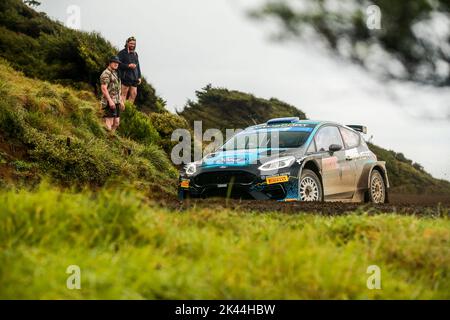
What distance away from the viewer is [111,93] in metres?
17.5

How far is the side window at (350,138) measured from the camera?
13.9 meters

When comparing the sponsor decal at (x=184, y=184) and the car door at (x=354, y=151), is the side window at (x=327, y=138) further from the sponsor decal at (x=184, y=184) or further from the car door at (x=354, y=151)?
the sponsor decal at (x=184, y=184)

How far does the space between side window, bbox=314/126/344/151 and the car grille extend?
6.00ft

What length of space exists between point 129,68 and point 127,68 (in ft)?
0.18

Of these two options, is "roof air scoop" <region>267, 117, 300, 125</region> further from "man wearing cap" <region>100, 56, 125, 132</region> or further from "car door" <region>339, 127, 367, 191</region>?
"man wearing cap" <region>100, 56, 125, 132</region>

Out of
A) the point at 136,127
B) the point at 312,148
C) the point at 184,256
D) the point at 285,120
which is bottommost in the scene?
the point at 184,256

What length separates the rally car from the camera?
1144 centimetres

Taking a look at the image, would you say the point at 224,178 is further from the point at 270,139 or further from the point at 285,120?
the point at 285,120

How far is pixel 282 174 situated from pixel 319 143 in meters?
1.68

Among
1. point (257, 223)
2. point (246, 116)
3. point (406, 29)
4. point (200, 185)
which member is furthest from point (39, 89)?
point (246, 116)

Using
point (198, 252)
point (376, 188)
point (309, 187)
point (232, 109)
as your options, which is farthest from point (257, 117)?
point (198, 252)

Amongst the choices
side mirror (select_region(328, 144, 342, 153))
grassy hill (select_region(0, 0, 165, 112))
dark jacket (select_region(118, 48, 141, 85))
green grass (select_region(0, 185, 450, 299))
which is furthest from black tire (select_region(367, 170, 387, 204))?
grassy hill (select_region(0, 0, 165, 112))

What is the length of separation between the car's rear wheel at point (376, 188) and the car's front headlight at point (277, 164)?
3.00 m
